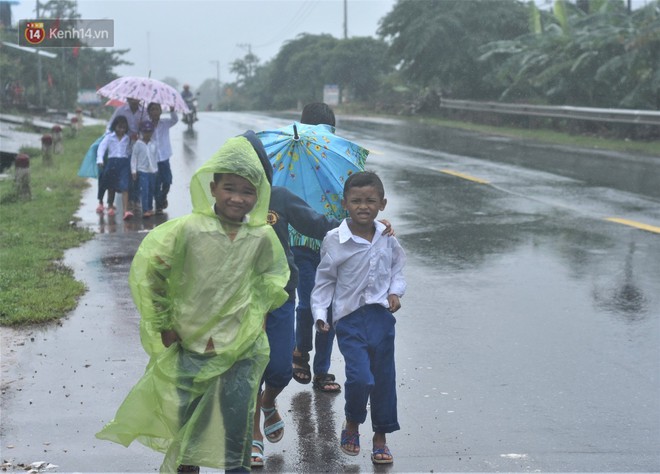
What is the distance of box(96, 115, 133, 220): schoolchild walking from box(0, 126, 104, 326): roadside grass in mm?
675

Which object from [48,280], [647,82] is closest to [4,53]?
[647,82]

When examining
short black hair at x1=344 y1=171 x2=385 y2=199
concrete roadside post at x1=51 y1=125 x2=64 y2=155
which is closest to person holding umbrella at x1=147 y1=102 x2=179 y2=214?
short black hair at x1=344 y1=171 x2=385 y2=199

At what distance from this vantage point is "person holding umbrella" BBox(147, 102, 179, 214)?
12.8m

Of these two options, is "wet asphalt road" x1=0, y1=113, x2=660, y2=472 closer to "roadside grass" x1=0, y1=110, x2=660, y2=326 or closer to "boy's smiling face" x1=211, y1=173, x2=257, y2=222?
"roadside grass" x1=0, y1=110, x2=660, y2=326

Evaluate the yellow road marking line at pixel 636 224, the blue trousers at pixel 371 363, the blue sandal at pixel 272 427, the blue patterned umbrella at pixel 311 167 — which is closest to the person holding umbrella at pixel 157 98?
the yellow road marking line at pixel 636 224

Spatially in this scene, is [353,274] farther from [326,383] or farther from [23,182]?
[23,182]

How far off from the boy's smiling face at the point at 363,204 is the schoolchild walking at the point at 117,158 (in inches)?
322

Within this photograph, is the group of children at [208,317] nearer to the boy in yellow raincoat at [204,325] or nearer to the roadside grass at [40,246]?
the boy in yellow raincoat at [204,325]

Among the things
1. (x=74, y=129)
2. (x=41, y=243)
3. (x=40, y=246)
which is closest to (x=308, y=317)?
(x=40, y=246)

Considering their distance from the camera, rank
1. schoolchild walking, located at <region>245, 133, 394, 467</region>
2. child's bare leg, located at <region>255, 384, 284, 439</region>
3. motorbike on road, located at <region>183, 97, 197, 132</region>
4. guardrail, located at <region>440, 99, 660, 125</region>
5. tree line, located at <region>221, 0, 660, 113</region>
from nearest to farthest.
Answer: schoolchild walking, located at <region>245, 133, 394, 467</region> → child's bare leg, located at <region>255, 384, 284, 439</region> → guardrail, located at <region>440, 99, 660, 125</region> → tree line, located at <region>221, 0, 660, 113</region> → motorbike on road, located at <region>183, 97, 197, 132</region>

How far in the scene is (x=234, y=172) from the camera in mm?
4395

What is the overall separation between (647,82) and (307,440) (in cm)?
2145

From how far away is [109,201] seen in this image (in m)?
13.6

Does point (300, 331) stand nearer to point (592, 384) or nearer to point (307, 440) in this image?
point (307, 440)
